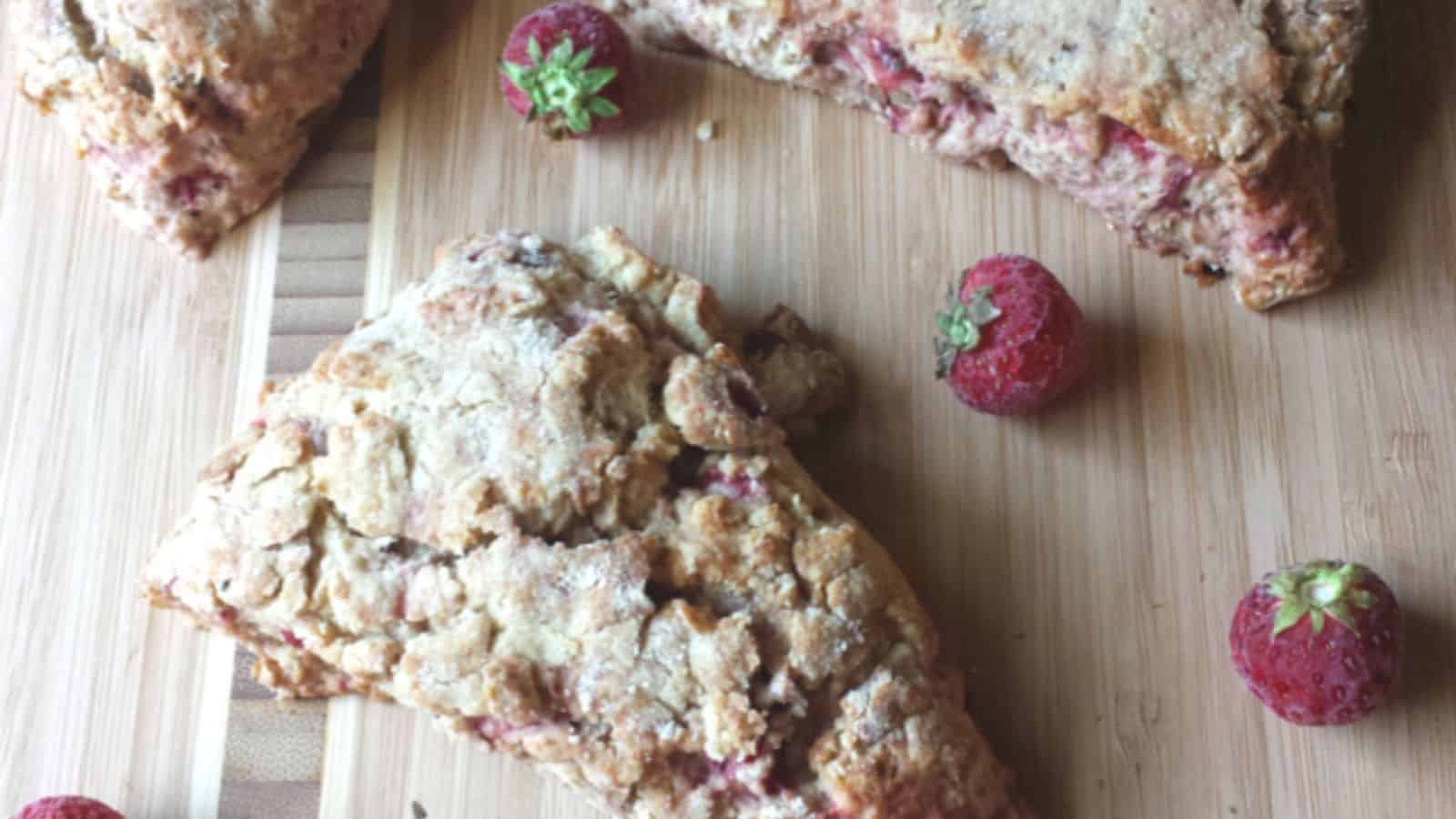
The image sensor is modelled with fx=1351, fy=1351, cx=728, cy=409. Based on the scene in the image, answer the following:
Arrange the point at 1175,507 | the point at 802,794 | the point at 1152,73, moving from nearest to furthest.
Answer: the point at 802,794 → the point at 1152,73 → the point at 1175,507

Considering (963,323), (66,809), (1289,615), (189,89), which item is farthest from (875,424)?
(66,809)

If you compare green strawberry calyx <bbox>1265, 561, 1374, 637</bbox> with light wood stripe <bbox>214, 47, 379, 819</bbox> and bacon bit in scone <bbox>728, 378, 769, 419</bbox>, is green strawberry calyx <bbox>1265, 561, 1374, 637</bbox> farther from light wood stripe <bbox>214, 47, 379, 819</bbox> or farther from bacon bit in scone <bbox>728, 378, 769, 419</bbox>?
light wood stripe <bbox>214, 47, 379, 819</bbox>

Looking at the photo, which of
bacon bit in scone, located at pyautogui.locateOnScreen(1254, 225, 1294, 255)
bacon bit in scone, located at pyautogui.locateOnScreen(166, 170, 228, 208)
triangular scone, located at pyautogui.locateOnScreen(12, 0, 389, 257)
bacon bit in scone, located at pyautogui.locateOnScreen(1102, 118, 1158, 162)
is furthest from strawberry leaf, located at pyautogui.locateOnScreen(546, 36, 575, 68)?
bacon bit in scone, located at pyautogui.locateOnScreen(1254, 225, 1294, 255)

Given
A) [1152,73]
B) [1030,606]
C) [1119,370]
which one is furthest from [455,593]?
[1152,73]

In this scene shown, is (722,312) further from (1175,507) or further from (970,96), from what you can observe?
(1175,507)

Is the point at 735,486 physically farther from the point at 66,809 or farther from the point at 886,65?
the point at 66,809

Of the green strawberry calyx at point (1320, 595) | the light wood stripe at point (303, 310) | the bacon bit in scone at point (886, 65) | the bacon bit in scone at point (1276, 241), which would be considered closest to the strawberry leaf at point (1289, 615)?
the green strawberry calyx at point (1320, 595)
